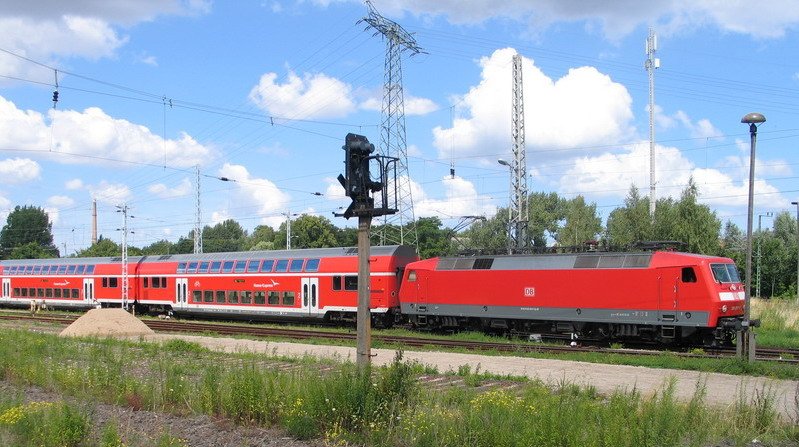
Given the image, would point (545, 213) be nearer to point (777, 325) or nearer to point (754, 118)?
point (777, 325)

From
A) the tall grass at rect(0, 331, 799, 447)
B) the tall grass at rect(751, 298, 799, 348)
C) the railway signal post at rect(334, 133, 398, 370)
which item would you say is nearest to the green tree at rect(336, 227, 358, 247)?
the tall grass at rect(751, 298, 799, 348)

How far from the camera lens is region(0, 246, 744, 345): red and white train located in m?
22.7

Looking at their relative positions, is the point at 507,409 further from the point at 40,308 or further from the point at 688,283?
the point at 40,308

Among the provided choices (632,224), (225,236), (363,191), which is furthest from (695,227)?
(225,236)

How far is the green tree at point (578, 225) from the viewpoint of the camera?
56.8 meters

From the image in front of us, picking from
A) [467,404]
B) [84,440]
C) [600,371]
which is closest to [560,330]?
[600,371]

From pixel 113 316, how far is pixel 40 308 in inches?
1048

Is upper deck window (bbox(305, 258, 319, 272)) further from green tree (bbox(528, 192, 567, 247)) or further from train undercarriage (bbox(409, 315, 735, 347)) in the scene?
green tree (bbox(528, 192, 567, 247))

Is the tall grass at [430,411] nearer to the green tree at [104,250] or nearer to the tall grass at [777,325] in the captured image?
the tall grass at [777,325]

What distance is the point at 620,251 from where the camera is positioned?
24781 millimetres

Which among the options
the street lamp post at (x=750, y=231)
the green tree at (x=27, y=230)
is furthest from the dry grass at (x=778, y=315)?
the green tree at (x=27, y=230)

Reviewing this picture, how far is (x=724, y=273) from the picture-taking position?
75.0 ft

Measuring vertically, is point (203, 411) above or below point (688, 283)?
below

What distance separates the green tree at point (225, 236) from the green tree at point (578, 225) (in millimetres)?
70652
